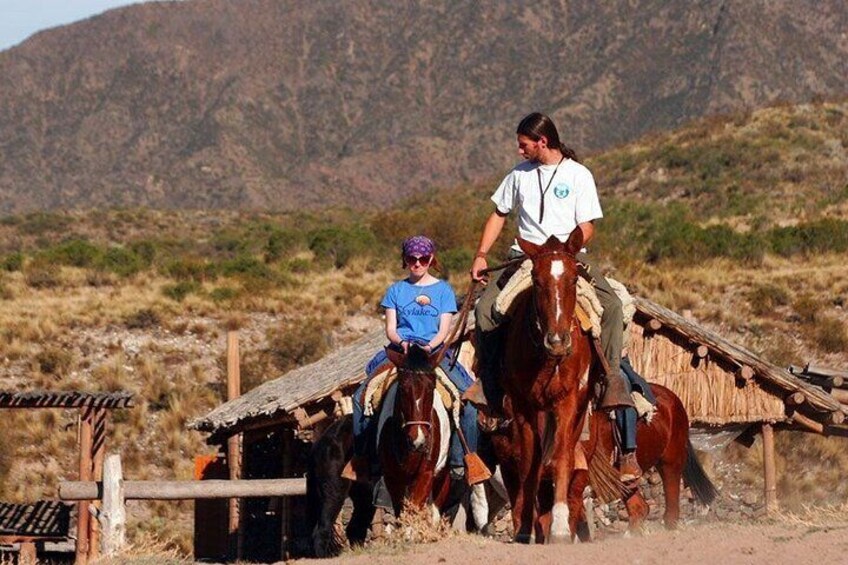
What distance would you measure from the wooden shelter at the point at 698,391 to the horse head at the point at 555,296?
1191 cm

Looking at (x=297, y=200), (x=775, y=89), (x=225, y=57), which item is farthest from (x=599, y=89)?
(x=225, y=57)

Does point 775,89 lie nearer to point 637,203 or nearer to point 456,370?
point 637,203

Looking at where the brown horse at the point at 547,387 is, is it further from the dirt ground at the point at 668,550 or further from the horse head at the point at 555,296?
the dirt ground at the point at 668,550

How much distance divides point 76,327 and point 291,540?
2247 centimetres

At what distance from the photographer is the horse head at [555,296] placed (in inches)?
424

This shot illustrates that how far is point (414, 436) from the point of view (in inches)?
503

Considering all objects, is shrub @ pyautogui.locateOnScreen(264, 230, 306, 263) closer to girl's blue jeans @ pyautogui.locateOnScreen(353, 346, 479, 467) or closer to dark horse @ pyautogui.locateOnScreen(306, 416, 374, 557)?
dark horse @ pyautogui.locateOnScreen(306, 416, 374, 557)

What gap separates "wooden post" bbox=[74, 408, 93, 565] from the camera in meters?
21.5

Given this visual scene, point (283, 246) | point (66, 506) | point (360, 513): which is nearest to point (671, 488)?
point (360, 513)

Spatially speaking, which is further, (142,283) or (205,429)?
(142,283)

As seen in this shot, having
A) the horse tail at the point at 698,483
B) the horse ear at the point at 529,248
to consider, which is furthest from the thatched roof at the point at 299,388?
the horse ear at the point at 529,248

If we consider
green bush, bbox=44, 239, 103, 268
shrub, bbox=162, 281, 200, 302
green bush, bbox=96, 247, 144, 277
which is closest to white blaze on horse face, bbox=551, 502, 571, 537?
shrub, bbox=162, 281, 200, 302

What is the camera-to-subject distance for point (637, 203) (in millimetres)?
63250

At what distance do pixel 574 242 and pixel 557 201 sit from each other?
27.8 inches
